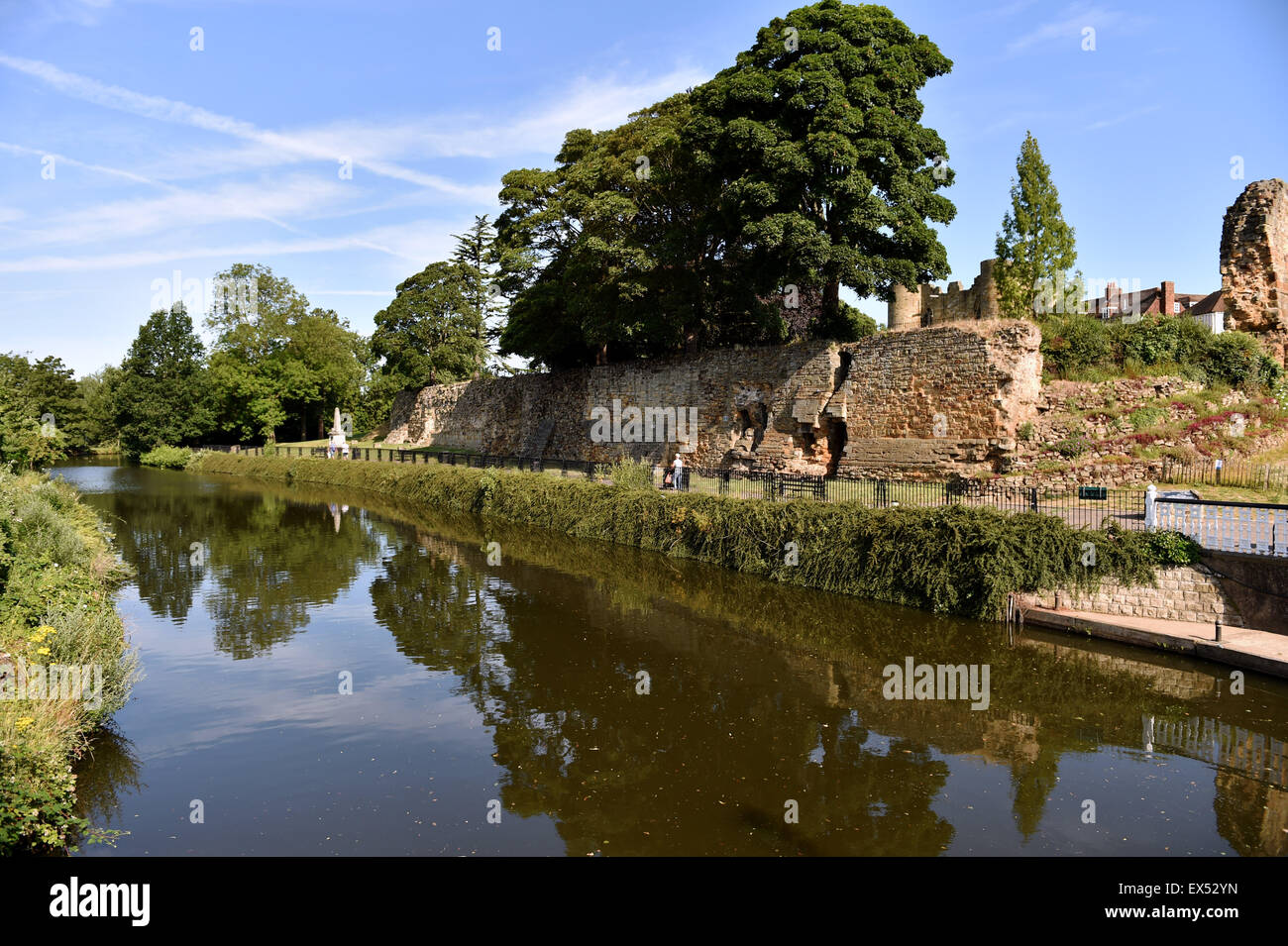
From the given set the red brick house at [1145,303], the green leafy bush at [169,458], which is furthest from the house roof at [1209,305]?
the green leafy bush at [169,458]

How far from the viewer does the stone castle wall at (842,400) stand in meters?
19.8

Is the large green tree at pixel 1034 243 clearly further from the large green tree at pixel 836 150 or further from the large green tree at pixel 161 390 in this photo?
the large green tree at pixel 161 390

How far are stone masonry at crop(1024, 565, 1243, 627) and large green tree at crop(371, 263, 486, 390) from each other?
135 feet

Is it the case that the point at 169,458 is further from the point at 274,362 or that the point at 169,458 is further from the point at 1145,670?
the point at 1145,670

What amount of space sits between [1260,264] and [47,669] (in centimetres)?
2628

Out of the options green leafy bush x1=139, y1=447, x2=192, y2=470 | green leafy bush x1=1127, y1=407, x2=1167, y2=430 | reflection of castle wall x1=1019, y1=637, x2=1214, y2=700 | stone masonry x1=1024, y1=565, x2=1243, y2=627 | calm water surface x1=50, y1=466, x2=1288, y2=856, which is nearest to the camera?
calm water surface x1=50, y1=466, x2=1288, y2=856

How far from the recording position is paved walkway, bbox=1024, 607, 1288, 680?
32.8ft

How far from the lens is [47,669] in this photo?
8.11 metres

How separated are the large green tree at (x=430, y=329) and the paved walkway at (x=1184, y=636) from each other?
41.0 metres

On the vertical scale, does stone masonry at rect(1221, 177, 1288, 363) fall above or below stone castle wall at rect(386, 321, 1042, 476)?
above

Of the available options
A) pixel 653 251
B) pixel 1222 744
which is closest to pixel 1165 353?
pixel 1222 744

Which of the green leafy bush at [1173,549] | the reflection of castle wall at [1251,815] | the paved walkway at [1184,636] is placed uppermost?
the green leafy bush at [1173,549]

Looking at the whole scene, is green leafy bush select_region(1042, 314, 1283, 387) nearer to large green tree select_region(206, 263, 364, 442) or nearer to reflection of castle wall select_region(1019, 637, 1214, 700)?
reflection of castle wall select_region(1019, 637, 1214, 700)

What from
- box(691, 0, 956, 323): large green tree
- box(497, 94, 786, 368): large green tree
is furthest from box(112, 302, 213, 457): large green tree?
box(691, 0, 956, 323): large green tree
